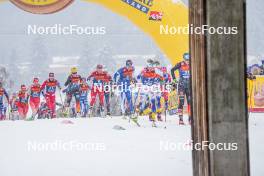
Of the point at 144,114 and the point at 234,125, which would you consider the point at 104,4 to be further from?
the point at 234,125

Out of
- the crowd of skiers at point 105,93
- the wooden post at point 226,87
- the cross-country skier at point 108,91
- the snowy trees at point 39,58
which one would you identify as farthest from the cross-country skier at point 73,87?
the wooden post at point 226,87

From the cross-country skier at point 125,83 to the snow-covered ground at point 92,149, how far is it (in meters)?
0.64

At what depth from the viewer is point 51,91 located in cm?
1096

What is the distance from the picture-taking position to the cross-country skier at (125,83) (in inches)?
423

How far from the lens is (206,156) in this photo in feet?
10.9

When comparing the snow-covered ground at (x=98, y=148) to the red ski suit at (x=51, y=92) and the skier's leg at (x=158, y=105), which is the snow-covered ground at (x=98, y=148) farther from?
the red ski suit at (x=51, y=92)

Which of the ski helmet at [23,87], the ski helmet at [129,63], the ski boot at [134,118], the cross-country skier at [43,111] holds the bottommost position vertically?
the ski boot at [134,118]

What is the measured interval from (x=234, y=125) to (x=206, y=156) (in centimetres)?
35

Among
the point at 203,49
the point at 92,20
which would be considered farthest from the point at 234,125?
the point at 92,20

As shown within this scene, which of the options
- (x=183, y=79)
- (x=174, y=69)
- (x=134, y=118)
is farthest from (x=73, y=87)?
(x=183, y=79)

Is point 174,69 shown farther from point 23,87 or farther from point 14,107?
point 14,107

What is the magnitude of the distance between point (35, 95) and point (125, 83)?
7.95 feet

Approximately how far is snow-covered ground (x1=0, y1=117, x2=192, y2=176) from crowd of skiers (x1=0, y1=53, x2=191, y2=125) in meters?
0.51

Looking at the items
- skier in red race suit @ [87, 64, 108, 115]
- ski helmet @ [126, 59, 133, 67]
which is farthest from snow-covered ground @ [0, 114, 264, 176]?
ski helmet @ [126, 59, 133, 67]
